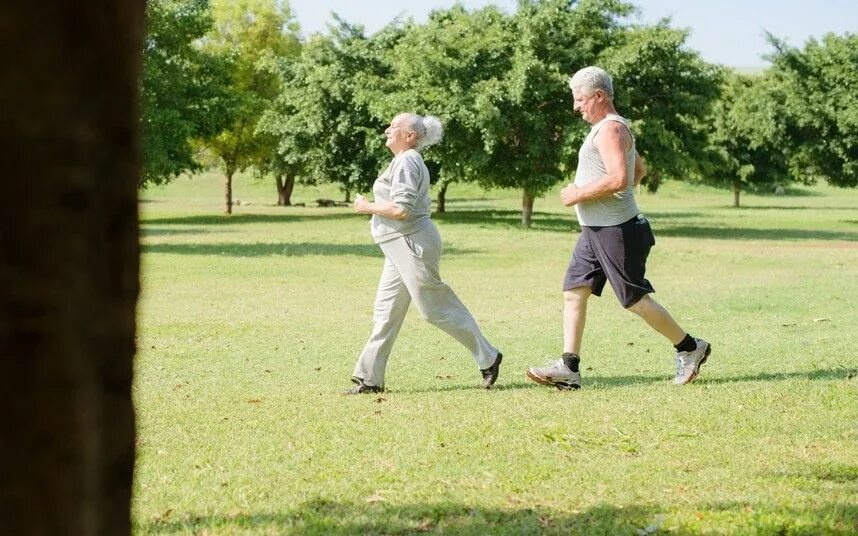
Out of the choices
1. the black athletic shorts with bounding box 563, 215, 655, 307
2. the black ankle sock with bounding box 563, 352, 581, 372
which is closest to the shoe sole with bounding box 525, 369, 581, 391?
the black ankle sock with bounding box 563, 352, 581, 372

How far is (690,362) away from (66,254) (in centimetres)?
742

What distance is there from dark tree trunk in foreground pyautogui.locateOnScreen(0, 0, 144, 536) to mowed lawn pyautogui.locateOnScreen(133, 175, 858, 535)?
18cm

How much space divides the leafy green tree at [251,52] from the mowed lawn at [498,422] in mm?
38022

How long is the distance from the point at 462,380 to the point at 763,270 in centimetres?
1499

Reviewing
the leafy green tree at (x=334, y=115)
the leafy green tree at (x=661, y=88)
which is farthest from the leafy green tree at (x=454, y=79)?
the leafy green tree at (x=334, y=115)

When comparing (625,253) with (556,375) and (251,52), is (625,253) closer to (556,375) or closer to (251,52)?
(556,375)

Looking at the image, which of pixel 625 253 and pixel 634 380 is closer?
pixel 625 253

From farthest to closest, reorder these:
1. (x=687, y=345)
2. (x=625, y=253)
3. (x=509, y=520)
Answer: (x=687, y=345) → (x=625, y=253) → (x=509, y=520)

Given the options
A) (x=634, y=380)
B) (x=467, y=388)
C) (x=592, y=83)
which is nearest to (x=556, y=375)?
(x=467, y=388)

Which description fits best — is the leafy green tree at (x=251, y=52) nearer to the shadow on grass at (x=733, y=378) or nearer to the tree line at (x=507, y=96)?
the tree line at (x=507, y=96)

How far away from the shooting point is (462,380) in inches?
378

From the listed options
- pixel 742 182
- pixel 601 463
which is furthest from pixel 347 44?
pixel 601 463

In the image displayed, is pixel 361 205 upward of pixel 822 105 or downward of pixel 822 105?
downward

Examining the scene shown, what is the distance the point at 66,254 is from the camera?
1812 millimetres
